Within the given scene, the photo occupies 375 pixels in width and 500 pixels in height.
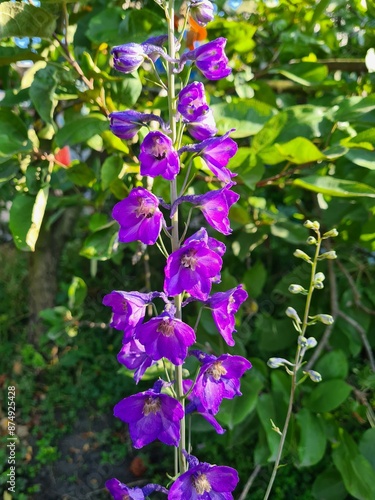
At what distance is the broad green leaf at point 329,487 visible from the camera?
1637 mm

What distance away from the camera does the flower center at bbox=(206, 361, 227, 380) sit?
39.4 inches

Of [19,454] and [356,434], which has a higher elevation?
[356,434]

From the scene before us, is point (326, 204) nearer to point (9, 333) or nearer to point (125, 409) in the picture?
point (125, 409)

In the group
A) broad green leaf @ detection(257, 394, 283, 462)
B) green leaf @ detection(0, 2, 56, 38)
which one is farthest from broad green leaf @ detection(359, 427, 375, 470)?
green leaf @ detection(0, 2, 56, 38)

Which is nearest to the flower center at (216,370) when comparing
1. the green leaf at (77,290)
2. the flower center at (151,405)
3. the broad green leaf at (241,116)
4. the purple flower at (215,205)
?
the flower center at (151,405)

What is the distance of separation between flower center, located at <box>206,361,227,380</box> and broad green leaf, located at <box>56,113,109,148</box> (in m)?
0.70

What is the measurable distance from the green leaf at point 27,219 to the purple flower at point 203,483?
26.1 inches

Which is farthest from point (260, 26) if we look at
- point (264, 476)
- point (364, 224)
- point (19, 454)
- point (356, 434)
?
point (19, 454)

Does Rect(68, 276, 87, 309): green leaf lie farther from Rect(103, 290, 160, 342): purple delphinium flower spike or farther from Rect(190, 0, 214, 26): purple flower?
Rect(190, 0, 214, 26): purple flower

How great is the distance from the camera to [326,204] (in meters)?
1.63

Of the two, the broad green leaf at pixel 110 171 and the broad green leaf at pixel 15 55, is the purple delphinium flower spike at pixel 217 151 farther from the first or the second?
the broad green leaf at pixel 15 55

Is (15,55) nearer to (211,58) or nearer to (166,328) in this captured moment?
(211,58)

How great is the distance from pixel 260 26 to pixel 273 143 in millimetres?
779

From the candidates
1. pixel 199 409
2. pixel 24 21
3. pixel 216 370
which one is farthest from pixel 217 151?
pixel 24 21
